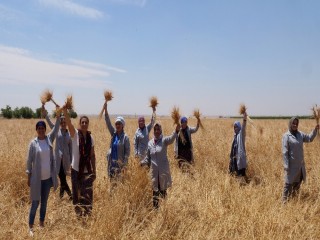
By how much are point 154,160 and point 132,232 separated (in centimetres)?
141

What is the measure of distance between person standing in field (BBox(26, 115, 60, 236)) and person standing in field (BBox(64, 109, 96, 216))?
334 millimetres

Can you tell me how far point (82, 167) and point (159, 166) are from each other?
114 cm

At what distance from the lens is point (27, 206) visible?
229 inches

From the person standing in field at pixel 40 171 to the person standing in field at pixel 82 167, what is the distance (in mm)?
334

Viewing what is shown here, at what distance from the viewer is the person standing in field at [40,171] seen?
4.83 metres

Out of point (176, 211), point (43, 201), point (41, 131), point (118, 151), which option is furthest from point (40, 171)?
point (176, 211)

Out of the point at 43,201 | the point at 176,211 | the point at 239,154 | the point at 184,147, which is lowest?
the point at 176,211

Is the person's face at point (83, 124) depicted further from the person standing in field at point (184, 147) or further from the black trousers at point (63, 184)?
the person standing in field at point (184, 147)

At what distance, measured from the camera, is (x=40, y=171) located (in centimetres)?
487

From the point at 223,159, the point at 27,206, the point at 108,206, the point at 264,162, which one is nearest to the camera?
the point at 108,206

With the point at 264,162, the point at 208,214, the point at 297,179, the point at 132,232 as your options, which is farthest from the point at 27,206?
the point at 264,162

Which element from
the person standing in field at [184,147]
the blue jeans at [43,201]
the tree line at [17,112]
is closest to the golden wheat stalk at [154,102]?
the person standing in field at [184,147]

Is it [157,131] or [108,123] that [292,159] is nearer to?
[157,131]

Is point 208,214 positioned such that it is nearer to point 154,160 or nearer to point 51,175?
point 154,160
